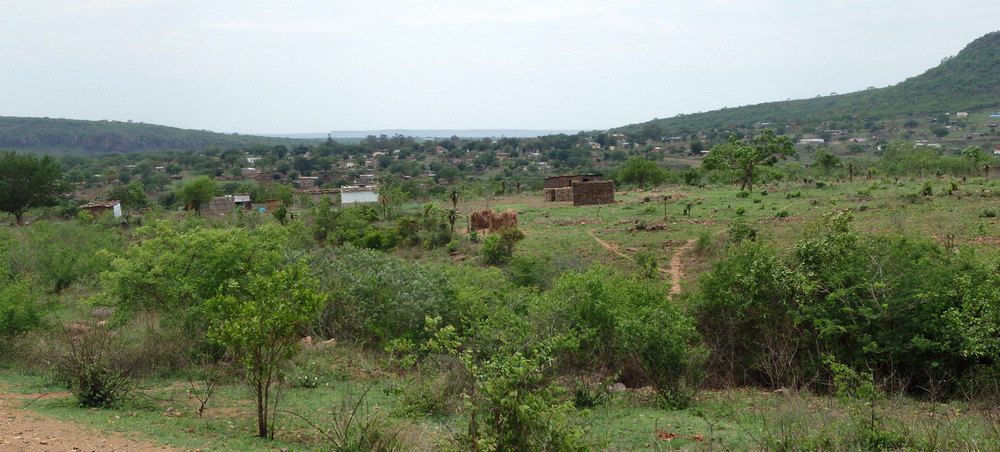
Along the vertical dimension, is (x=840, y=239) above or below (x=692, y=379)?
above

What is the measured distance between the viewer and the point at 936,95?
96812 millimetres

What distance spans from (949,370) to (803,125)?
117493 millimetres

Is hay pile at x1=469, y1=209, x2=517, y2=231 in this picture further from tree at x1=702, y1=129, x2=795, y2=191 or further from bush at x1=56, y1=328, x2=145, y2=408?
bush at x1=56, y1=328, x2=145, y2=408

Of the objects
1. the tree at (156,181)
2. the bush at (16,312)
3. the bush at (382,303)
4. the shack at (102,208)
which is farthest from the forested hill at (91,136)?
the bush at (382,303)

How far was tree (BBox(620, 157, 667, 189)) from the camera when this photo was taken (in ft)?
168

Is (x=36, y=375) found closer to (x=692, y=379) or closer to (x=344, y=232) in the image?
(x=692, y=379)

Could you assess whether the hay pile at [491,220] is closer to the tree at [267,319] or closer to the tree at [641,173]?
the tree at [267,319]

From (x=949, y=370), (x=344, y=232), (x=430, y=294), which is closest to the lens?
(x=949, y=370)

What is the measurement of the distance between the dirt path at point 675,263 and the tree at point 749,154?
15021 mm

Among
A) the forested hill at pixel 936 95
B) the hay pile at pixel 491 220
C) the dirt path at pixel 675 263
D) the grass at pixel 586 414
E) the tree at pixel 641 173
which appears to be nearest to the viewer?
the grass at pixel 586 414

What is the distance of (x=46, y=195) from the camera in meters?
37.6

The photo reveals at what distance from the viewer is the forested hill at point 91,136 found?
113 m

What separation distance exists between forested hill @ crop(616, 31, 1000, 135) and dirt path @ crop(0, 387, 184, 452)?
108 meters

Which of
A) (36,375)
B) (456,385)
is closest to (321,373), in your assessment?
→ (456,385)
